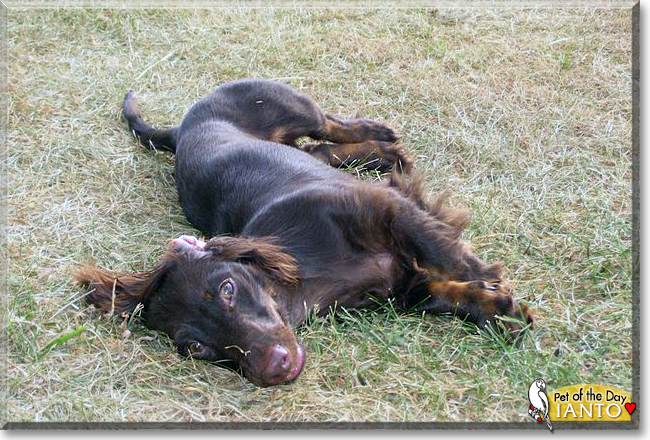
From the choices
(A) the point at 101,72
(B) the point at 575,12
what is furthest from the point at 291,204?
(B) the point at 575,12

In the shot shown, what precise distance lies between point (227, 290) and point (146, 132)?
2544 mm

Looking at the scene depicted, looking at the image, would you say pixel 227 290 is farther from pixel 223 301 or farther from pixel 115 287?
pixel 115 287

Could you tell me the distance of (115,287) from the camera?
4.10m

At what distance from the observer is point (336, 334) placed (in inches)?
152

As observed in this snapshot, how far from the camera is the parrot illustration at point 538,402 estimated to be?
3100 mm

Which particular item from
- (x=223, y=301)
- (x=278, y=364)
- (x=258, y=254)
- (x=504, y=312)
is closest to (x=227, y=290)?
(x=223, y=301)

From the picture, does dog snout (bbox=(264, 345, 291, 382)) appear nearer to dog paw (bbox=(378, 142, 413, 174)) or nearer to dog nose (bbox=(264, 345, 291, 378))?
dog nose (bbox=(264, 345, 291, 378))

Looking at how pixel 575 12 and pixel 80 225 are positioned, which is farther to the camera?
pixel 575 12

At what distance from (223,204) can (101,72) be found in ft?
8.47

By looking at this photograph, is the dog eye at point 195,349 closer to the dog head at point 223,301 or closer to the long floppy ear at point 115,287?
the dog head at point 223,301

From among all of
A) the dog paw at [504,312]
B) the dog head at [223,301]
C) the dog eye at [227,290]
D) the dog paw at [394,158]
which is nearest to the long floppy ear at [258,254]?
the dog head at [223,301]

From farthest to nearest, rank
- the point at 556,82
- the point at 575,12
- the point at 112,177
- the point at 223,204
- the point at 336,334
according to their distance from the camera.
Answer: the point at 575,12 < the point at 556,82 < the point at 112,177 < the point at 223,204 < the point at 336,334

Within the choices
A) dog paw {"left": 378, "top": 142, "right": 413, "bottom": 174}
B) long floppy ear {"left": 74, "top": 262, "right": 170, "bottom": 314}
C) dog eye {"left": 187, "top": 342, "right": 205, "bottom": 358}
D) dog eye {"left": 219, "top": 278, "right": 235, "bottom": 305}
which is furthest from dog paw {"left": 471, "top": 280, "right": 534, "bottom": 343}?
dog paw {"left": 378, "top": 142, "right": 413, "bottom": 174}

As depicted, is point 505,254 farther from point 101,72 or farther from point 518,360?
point 101,72
